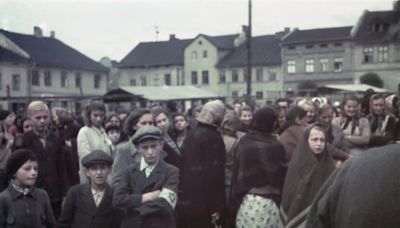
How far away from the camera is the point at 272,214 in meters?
6.29

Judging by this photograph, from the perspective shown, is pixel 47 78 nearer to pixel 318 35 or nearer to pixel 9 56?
pixel 9 56

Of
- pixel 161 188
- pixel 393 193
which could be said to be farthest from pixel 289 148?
pixel 393 193

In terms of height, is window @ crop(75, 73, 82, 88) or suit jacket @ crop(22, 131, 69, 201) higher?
window @ crop(75, 73, 82, 88)

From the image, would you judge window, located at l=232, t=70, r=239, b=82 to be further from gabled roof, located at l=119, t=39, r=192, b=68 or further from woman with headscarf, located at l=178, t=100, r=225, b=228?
woman with headscarf, located at l=178, t=100, r=225, b=228

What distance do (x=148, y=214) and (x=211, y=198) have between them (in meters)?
1.48

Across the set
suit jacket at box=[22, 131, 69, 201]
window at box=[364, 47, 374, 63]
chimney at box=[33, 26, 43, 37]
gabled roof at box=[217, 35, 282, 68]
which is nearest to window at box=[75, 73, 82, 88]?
chimney at box=[33, 26, 43, 37]

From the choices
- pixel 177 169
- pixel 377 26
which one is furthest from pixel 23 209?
pixel 377 26

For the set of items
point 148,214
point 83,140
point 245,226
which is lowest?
point 245,226

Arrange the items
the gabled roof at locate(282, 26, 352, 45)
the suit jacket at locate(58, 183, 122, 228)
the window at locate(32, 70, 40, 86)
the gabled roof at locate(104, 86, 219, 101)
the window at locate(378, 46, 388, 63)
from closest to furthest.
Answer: the suit jacket at locate(58, 183, 122, 228) < the gabled roof at locate(104, 86, 219, 101) < the window at locate(32, 70, 40, 86) < the window at locate(378, 46, 388, 63) < the gabled roof at locate(282, 26, 352, 45)

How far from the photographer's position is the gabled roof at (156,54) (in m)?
68.4

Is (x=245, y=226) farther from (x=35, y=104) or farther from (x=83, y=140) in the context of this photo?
(x=35, y=104)

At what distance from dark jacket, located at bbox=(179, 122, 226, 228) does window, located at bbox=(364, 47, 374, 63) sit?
5095cm

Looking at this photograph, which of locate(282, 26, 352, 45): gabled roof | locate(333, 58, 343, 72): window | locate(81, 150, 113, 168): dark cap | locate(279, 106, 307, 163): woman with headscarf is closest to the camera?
locate(81, 150, 113, 168): dark cap

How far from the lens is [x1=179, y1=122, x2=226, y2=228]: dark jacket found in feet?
20.8
